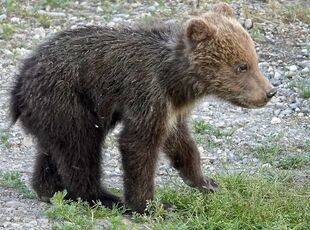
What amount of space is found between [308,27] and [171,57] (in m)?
6.26

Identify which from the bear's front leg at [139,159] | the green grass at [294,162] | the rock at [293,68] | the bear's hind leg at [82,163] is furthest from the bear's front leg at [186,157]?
the rock at [293,68]

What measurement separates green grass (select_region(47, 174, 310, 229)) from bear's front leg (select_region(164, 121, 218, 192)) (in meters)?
0.28

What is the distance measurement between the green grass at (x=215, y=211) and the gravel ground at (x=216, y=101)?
0.32m

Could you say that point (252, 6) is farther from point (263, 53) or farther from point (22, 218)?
point (22, 218)

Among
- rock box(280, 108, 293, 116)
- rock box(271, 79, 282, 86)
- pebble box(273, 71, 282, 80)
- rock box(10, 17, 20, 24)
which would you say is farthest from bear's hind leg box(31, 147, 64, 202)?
rock box(10, 17, 20, 24)

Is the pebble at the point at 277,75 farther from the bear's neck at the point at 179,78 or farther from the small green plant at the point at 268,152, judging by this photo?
the bear's neck at the point at 179,78

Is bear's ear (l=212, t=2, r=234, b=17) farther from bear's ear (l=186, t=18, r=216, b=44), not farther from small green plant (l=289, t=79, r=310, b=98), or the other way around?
small green plant (l=289, t=79, r=310, b=98)

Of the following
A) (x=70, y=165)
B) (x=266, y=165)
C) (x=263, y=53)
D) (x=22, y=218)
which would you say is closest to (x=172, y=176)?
(x=266, y=165)

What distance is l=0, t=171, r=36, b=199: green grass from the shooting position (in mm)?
7580

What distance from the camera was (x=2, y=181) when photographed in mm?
7746

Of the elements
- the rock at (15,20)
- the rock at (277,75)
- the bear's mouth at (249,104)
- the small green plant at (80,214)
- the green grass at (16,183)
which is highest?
the bear's mouth at (249,104)

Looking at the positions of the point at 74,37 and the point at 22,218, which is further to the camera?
the point at 74,37

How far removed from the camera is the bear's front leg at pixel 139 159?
22.6ft

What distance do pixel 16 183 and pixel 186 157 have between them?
5.10 feet
